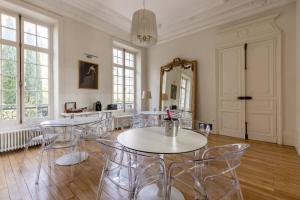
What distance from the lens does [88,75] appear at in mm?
4418

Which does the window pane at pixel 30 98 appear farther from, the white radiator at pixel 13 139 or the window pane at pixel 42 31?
the window pane at pixel 42 31

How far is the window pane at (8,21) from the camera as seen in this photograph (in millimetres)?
3248

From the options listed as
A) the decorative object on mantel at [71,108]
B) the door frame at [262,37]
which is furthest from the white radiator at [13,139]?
the door frame at [262,37]

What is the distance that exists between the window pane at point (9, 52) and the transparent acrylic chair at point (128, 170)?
315 cm

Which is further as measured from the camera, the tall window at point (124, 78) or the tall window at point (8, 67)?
the tall window at point (124, 78)

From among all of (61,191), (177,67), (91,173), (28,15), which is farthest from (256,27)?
(28,15)

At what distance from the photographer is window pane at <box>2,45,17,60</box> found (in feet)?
10.6

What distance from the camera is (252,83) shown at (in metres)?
3.96

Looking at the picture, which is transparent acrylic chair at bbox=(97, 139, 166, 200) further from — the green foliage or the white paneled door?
the white paneled door

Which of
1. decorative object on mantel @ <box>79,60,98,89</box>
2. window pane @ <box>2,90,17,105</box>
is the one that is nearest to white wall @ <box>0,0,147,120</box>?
decorative object on mantel @ <box>79,60,98,89</box>

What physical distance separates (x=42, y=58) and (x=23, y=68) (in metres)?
0.50

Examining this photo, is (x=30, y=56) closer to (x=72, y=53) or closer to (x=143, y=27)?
(x=72, y=53)

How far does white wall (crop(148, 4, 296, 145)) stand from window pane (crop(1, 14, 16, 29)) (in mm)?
4111

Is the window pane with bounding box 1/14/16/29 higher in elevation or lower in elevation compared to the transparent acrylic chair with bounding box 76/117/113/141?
higher
